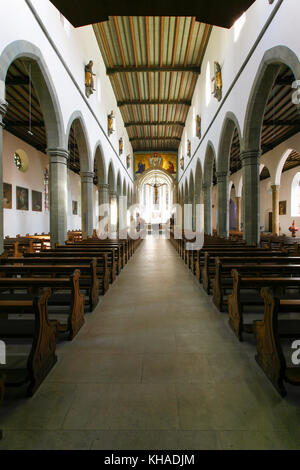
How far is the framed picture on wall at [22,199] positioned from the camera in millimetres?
14641

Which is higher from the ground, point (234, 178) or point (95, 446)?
point (234, 178)

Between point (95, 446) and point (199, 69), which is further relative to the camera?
point (199, 69)

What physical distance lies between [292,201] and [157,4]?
683 inches

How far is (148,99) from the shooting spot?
18016 mm

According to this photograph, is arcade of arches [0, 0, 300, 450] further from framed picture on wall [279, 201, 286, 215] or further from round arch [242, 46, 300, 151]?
framed picture on wall [279, 201, 286, 215]

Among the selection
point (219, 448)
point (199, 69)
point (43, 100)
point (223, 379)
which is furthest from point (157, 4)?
point (199, 69)

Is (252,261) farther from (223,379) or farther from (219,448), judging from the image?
(219,448)

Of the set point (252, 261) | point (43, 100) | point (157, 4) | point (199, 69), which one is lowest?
point (252, 261)

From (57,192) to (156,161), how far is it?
20987 millimetres

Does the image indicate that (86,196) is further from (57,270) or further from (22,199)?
(57,270)

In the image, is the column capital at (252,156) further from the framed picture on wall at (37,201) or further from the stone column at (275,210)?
the framed picture on wall at (37,201)

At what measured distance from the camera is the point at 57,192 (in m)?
8.32

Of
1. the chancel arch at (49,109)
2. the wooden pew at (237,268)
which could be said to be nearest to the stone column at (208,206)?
the chancel arch at (49,109)
